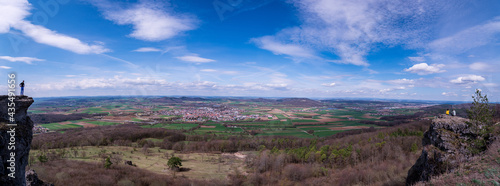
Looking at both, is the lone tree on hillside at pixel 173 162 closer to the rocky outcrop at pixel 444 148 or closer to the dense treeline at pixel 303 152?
the dense treeline at pixel 303 152

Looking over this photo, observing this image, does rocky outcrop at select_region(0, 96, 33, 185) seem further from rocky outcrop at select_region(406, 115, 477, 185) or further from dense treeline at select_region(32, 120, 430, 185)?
dense treeline at select_region(32, 120, 430, 185)

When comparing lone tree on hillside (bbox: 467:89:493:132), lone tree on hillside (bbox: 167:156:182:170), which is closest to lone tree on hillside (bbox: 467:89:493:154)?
lone tree on hillside (bbox: 467:89:493:132)

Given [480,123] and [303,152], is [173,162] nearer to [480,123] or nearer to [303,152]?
[303,152]

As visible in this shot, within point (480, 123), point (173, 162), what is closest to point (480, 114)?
point (480, 123)

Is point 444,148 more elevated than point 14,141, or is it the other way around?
point 14,141

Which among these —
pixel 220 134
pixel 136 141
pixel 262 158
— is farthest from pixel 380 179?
pixel 136 141
